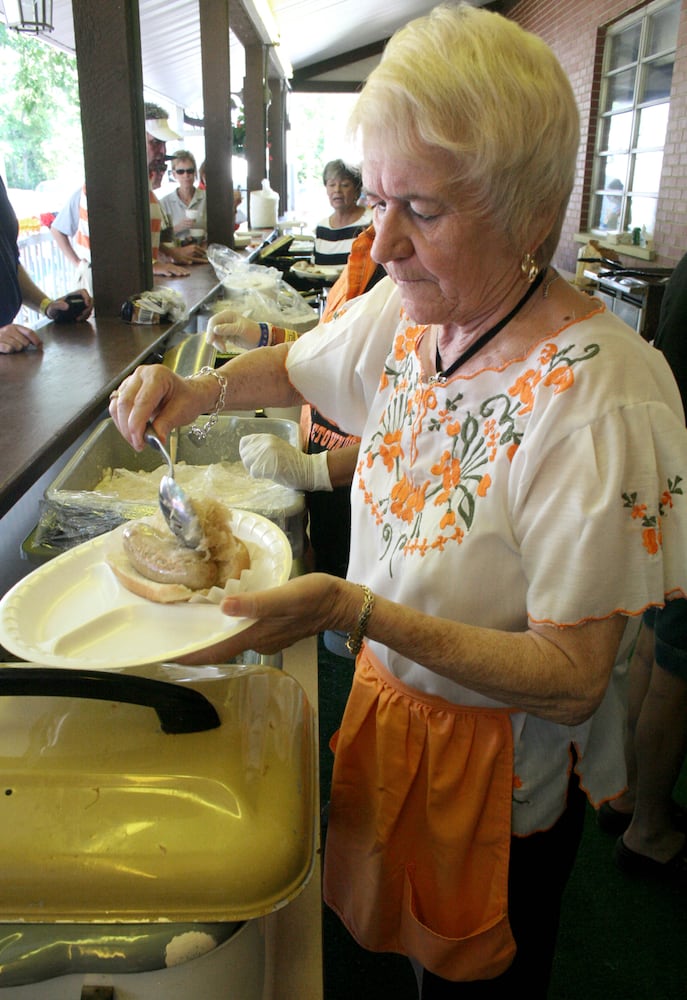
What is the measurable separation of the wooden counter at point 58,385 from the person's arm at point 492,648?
526mm

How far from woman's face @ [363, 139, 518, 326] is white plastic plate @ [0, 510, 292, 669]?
376 mm

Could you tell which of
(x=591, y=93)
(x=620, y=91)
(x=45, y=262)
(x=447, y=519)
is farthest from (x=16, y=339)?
(x=591, y=93)

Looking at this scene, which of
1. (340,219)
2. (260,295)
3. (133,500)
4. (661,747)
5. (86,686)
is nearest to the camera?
(86,686)

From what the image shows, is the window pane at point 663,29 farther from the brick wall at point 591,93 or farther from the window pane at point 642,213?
the window pane at point 642,213

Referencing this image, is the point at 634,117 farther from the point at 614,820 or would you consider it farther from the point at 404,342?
the point at 404,342

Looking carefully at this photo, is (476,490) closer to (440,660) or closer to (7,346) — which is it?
(440,660)

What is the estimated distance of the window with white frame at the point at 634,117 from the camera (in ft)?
22.6

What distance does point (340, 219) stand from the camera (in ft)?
16.3

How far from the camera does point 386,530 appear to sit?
1.03m

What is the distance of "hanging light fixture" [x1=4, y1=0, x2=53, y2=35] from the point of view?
2969mm

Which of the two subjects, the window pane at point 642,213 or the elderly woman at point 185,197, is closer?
the elderly woman at point 185,197

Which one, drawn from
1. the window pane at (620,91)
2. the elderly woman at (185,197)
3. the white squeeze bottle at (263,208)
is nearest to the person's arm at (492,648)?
the elderly woman at (185,197)

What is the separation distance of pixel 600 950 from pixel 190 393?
1.56 meters

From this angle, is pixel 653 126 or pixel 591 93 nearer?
pixel 653 126
